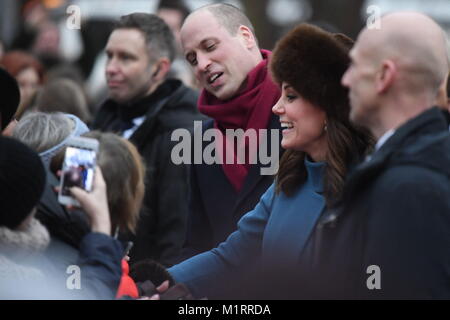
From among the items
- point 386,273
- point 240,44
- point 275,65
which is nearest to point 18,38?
point 240,44

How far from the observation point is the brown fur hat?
13.7ft

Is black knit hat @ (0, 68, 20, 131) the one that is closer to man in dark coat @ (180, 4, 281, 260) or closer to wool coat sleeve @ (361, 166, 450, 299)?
man in dark coat @ (180, 4, 281, 260)

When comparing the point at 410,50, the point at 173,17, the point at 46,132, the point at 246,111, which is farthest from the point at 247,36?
the point at 173,17

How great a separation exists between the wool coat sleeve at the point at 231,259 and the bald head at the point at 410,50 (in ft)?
3.68

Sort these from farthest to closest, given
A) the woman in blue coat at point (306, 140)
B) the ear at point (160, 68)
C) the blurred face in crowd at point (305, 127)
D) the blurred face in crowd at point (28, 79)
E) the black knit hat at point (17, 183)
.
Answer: the blurred face in crowd at point (28, 79) → the ear at point (160, 68) → the blurred face in crowd at point (305, 127) → the woman in blue coat at point (306, 140) → the black knit hat at point (17, 183)

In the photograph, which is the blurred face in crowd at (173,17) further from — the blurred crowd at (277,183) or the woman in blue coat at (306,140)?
the woman in blue coat at (306,140)

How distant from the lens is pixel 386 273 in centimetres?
347

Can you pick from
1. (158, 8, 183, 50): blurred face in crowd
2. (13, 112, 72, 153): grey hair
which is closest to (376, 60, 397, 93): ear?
(13, 112, 72, 153): grey hair

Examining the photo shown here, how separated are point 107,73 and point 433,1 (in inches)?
457

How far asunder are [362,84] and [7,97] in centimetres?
163

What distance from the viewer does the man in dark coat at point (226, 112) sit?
5.40 m

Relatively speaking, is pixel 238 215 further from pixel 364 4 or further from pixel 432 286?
pixel 364 4

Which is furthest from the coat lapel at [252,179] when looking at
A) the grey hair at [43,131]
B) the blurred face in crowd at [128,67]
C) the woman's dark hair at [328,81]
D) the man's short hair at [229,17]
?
the blurred face in crowd at [128,67]

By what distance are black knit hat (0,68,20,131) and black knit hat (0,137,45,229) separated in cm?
93
